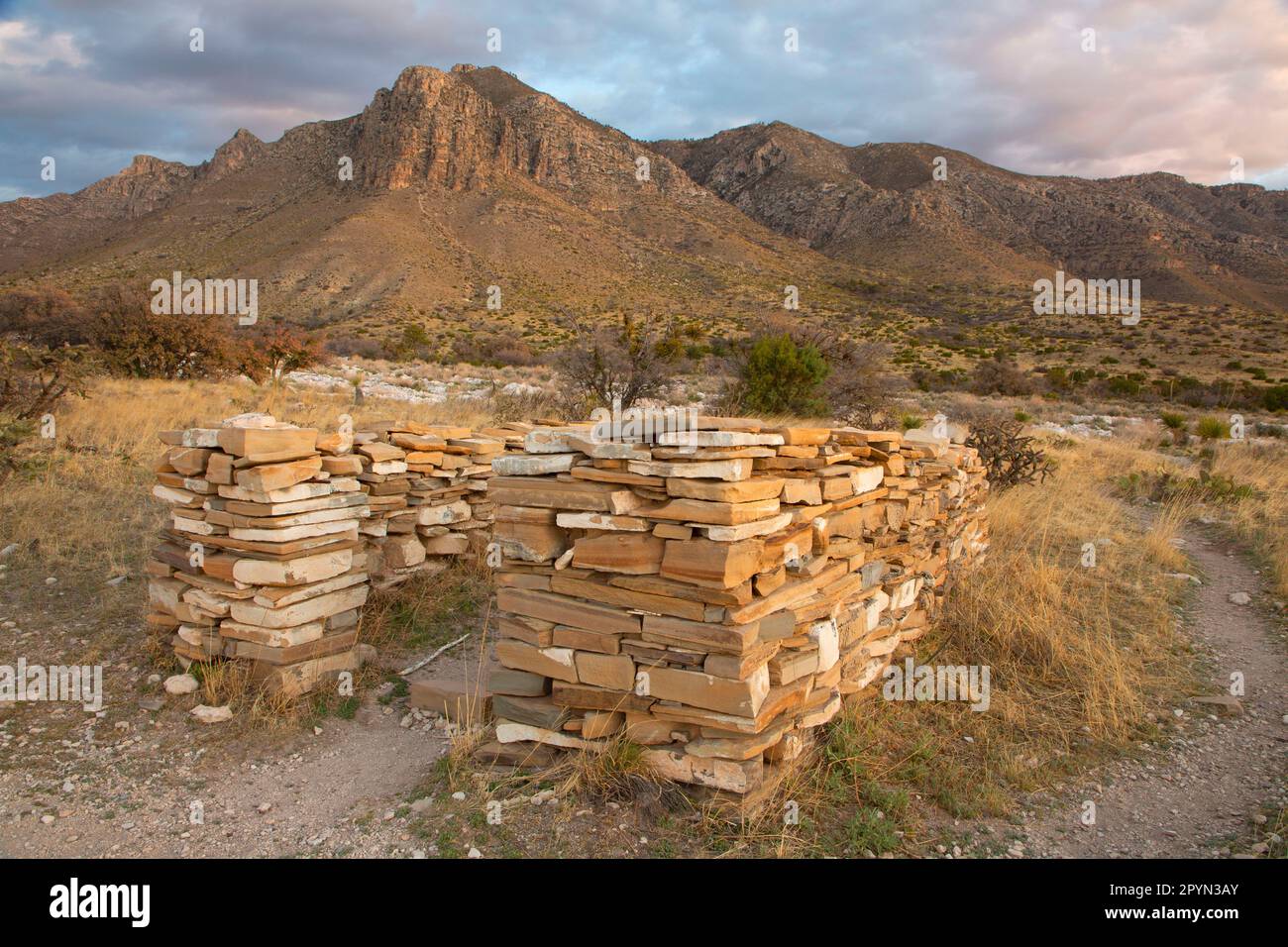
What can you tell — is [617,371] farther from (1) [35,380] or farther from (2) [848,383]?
(1) [35,380]

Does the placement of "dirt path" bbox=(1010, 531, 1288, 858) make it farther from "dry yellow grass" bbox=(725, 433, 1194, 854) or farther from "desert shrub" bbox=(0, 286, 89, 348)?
"desert shrub" bbox=(0, 286, 89, 348)

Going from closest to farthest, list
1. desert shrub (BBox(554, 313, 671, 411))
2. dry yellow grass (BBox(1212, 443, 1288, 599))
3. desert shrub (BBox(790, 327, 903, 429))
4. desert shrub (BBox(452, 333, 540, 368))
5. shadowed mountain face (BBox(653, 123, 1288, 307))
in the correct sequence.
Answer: dry yellow grass (BBox(1212, 443, 1288, 599)) → desert shrub (BBox(554, 313, 671, 411)) → desert shrub (BBox(790, 327, 903, 429)) → desert shrub (BBox(452, 333, 540, 368)) → shadowed mountain face (BBox(653, 123, 1288, 307))

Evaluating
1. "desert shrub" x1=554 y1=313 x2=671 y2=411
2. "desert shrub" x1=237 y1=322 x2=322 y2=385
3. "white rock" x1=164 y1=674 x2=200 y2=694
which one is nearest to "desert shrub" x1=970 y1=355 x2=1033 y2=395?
"desert shrub" x1=554 y1=313 x2=671 y2=411

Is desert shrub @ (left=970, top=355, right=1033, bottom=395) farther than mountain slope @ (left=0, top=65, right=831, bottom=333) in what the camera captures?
No

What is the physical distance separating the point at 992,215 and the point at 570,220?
35.9 m

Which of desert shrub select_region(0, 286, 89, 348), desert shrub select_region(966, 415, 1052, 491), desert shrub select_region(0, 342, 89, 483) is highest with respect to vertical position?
desert shrub select_region(0, 286, 89, 348)

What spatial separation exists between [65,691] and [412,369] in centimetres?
1890

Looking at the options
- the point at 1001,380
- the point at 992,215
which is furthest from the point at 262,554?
the point at 992,215

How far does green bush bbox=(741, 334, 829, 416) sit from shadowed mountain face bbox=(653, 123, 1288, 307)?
42.2 meters

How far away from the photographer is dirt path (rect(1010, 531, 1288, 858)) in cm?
378

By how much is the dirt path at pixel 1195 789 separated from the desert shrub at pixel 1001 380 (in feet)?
73.8

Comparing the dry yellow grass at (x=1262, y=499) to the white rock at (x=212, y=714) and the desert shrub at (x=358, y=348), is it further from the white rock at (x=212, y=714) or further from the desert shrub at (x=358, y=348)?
the desert shrub at (x=358, y=348)

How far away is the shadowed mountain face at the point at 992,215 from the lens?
5500 cm

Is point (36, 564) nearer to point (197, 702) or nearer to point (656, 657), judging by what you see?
point (197, 702)
